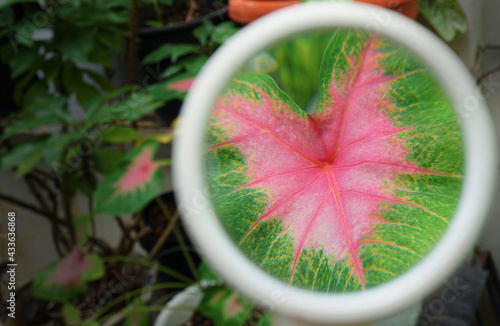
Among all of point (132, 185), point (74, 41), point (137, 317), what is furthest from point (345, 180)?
point (74, 41)

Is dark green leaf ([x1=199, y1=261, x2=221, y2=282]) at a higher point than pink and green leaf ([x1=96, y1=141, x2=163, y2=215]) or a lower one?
lower

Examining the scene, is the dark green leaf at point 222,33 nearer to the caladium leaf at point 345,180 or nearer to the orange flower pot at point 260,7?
the orange flower pot at point 260,7

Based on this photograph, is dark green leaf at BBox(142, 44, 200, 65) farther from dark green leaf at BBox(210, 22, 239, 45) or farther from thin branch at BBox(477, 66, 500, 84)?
thin branch at BBox(477, 66, 500, 84)

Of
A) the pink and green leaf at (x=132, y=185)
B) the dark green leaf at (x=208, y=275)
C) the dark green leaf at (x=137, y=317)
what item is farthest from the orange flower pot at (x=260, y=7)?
the dark green leaf at (x=137, y=317)

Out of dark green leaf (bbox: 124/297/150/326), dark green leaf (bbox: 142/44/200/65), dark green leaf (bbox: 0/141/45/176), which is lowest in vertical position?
dark green leaf (bbox: 124/297/150/326)

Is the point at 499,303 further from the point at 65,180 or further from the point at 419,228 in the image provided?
the point at 65,180

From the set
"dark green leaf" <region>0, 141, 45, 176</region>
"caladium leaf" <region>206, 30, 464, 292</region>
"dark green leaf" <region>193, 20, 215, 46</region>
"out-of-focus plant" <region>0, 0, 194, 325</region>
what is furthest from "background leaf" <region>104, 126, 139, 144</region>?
"caladium leaf" <region>206, 30, 464, 292</region>
